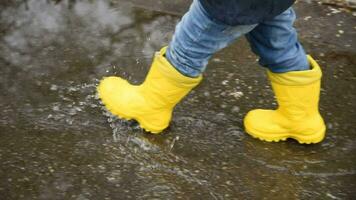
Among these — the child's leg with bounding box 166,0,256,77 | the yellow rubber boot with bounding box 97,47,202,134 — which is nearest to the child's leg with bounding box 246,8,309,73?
the child's leg with bounding box 166,0,256,77

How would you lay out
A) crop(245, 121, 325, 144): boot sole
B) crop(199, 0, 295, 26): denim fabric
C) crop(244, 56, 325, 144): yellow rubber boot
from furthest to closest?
crop(245, 121, 325, 144): boot sole, crop(244, 56, 325, 144): yellow rubber boot, crop(199, 0, 295, 26): denim fabric

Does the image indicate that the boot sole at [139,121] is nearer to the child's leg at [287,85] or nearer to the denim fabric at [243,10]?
the child's leg at [287,85]

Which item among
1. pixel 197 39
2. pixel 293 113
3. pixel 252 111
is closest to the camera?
pixel 197 39

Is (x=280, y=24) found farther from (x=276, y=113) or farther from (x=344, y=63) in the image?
(x=344, y=63)

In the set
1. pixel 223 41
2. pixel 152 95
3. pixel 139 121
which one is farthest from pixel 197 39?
pixel 139 121

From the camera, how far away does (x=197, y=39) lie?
1781 mm

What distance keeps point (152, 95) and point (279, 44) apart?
1.49ft

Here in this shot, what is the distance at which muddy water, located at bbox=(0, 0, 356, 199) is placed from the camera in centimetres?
192

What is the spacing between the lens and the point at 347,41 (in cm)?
267

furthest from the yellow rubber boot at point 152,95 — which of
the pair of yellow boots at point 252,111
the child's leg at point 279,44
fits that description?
the child's leg at point 279,44

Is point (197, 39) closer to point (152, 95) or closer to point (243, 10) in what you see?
point (243, 10)

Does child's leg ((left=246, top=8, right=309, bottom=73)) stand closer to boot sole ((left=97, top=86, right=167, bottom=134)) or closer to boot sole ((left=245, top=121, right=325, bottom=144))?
boot sole ((left=245, top=121, right=325, bottom=144))

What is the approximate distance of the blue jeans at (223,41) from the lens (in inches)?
69.1

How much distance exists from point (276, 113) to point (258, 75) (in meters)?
0.36
